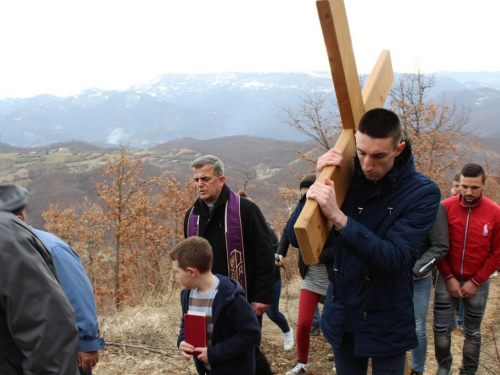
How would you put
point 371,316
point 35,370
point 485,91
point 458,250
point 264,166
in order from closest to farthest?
point 35,370 < point 371,316 < point 458,250 < point 264,166 < point 485,91

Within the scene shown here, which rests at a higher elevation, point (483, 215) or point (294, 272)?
point (483, 215)

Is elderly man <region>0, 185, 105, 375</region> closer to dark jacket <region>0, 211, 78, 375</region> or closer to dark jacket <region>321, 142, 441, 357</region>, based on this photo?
dark jacket <region>0, 211, 78, 375</region>

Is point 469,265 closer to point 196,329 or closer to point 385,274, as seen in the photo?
point 385,274

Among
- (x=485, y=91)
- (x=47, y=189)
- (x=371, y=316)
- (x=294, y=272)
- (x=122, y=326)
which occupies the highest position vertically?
(x=371, y=316)

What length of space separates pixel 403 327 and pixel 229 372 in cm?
106

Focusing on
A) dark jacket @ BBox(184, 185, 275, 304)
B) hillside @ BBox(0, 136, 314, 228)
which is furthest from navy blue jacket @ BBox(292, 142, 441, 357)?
hillside @ BBox(0, 136, 314, 228)

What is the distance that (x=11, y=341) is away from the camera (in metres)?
1.60

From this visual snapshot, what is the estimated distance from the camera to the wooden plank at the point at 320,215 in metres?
1.60

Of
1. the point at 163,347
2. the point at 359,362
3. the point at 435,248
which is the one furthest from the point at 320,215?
the point at 163,347

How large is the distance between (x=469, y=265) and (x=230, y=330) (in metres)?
2.14

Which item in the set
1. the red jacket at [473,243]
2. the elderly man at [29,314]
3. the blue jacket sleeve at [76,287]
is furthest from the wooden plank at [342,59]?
the red jacket at [473,243]

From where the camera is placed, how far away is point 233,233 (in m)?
3.43

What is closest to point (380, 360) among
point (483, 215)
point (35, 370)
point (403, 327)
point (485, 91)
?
point (403, 327)

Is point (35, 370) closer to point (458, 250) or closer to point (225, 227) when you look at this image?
point (225, 227)
